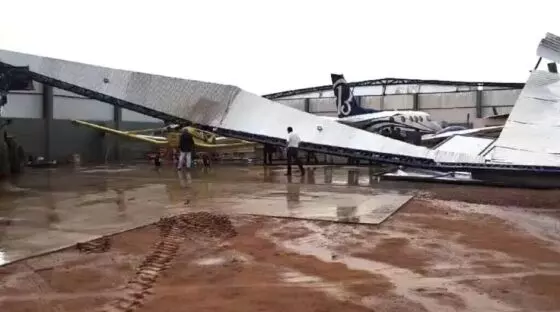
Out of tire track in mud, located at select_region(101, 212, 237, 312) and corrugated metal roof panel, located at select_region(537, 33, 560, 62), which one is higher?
corrugated metal roof panel, located at select_region(537, 33, 560, 62)

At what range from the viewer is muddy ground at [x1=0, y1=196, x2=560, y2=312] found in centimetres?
432

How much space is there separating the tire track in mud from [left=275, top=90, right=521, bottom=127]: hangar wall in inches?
985

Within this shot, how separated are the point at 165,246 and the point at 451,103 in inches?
1148

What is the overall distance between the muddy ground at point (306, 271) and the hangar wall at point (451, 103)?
2481 centimetres

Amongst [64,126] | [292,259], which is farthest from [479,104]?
[292,259]

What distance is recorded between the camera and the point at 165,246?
20.7ft

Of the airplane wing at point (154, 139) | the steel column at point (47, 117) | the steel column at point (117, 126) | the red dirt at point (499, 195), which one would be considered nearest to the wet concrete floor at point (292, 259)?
the red dirt at point (499, 195)

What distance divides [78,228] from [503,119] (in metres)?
22.2

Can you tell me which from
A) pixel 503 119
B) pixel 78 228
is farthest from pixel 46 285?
pixel 503 119

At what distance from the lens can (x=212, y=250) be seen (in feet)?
20.1

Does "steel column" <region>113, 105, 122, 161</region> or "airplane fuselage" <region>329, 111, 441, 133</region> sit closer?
"airplane fuselage" <region>329, 111, 441, 133</region>

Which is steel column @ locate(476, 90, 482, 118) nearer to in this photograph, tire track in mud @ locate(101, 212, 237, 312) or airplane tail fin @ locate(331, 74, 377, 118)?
airplane tail fin @ locate(331, 74, 377, 118)

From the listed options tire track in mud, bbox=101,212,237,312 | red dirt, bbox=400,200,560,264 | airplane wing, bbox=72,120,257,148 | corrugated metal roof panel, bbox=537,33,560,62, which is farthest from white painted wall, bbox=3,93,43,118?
corrugated metal roof panel, bbox=537,33,560,62

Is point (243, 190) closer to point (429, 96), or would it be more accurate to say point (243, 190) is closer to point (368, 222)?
point (368, 222)
